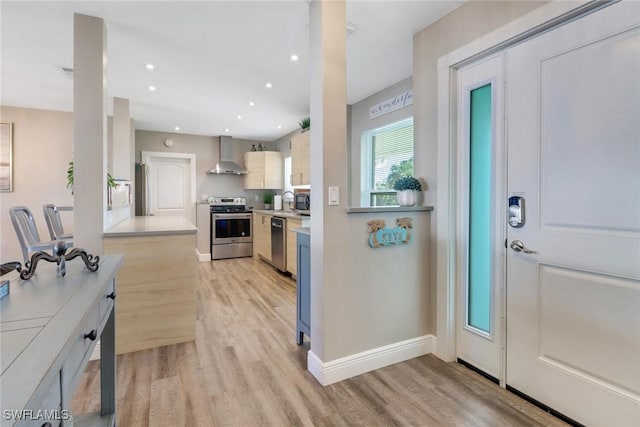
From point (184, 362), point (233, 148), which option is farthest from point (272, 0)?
point (233, 148)

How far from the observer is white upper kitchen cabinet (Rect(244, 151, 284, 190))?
6559 millimetres

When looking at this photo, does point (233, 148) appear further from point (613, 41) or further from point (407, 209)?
point (613, 41)

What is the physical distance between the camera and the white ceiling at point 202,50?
224cm

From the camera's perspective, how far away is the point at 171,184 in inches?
255

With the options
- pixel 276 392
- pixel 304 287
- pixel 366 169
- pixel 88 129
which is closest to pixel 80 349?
pixel 276 392

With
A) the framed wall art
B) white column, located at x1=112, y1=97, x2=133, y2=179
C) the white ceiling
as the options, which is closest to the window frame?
the white ceiling

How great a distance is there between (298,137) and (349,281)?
3.63 meters

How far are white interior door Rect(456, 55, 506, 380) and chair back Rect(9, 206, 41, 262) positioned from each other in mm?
4071

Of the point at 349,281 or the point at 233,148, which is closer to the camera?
the point at 349,281

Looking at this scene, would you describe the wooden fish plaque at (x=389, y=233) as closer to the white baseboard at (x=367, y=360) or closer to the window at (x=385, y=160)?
the white baseboard at (x=367, y=360)

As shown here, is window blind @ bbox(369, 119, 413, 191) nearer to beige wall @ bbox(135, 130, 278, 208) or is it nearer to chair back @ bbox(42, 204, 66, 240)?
beige wall @ bbox(135, 130, 278, 208)

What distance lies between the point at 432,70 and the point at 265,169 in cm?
467

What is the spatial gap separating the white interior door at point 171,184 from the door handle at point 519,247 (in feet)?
19.8

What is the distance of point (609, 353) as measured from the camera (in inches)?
58.4
